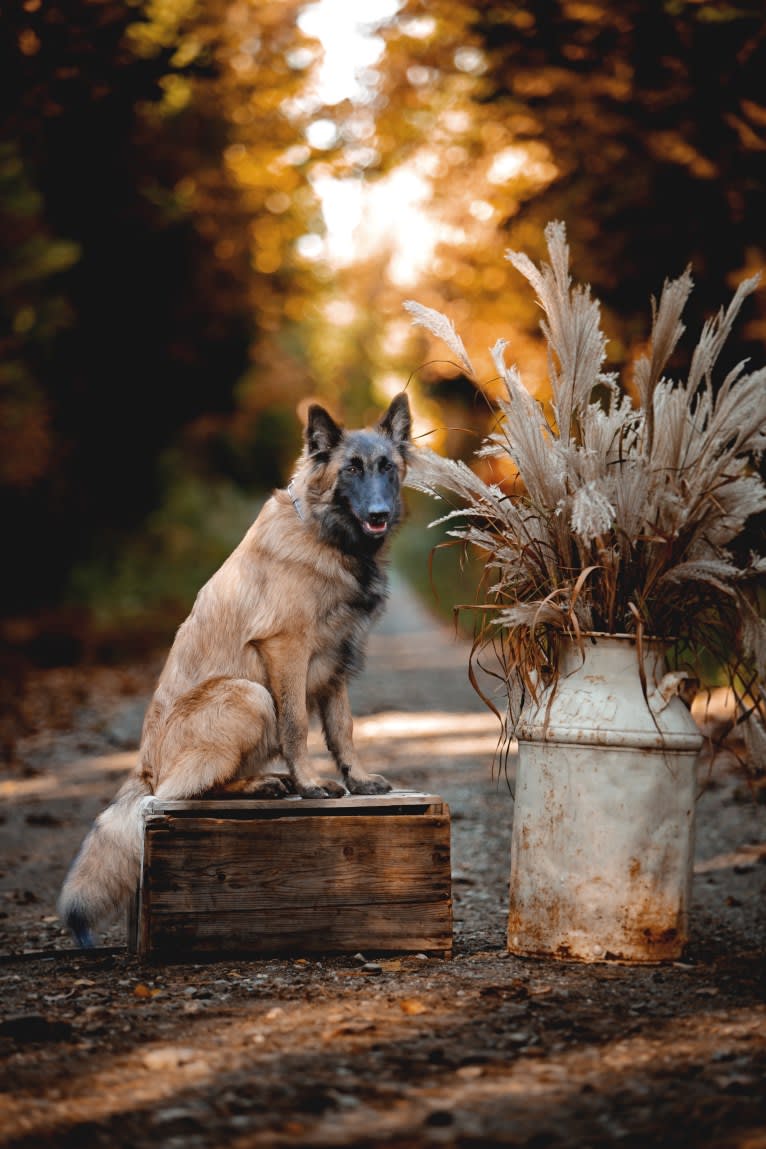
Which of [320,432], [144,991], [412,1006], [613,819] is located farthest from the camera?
[320,432]

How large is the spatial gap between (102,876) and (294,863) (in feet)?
2.34

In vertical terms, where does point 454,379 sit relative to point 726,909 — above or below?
above

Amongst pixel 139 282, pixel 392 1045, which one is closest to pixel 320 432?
pixel 392 1045

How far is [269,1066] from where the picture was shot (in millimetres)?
3158

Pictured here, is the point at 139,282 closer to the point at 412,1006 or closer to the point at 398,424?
the point at 398,424

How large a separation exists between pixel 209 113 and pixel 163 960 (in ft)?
58.1

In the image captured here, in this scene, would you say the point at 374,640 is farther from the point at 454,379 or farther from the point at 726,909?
the point at 726,909

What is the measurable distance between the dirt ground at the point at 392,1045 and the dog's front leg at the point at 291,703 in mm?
703

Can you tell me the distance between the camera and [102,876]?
4590 mm

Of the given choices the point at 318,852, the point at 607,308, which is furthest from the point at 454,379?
the point at 318,852

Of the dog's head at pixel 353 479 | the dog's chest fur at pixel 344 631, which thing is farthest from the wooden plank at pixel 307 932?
the dog's head at pixel 353 479

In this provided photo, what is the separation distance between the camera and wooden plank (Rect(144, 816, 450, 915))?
14.1ft

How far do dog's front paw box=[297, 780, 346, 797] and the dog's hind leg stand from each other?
8.9 inches

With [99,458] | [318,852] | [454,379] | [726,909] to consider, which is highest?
[454,379]
